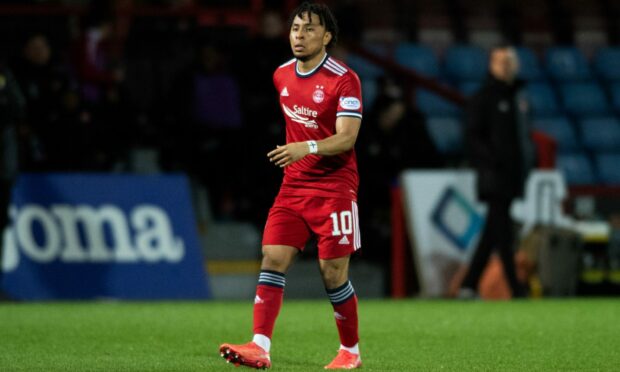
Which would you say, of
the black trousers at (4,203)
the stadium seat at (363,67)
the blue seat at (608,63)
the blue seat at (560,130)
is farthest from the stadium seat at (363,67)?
the black trousers at (4,203)

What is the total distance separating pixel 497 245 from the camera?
40.9 feet

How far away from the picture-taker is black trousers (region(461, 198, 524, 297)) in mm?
12445

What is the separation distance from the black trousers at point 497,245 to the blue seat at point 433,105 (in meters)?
4.31

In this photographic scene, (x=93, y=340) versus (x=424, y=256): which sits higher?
(x=93, y=340)

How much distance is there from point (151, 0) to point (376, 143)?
3744 millimetres

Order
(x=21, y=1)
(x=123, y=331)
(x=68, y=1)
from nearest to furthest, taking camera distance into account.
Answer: (x=123, y=331)
(x=21, y=1)
(x=68, y=1)

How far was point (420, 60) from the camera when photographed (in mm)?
17938

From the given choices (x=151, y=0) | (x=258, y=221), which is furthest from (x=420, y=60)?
(x=258, y=221)

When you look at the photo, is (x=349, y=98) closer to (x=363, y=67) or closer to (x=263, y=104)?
(x=263, y=104)

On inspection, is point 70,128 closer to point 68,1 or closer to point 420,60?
point 68,1

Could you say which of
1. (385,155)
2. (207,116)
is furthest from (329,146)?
(385,155)

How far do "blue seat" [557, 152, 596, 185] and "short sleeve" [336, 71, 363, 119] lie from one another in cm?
1038

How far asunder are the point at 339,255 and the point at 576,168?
425 inches

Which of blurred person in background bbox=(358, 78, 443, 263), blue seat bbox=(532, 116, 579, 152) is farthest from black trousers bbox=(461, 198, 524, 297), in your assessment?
blue seat bbox=(532, 116, 579, 152)
